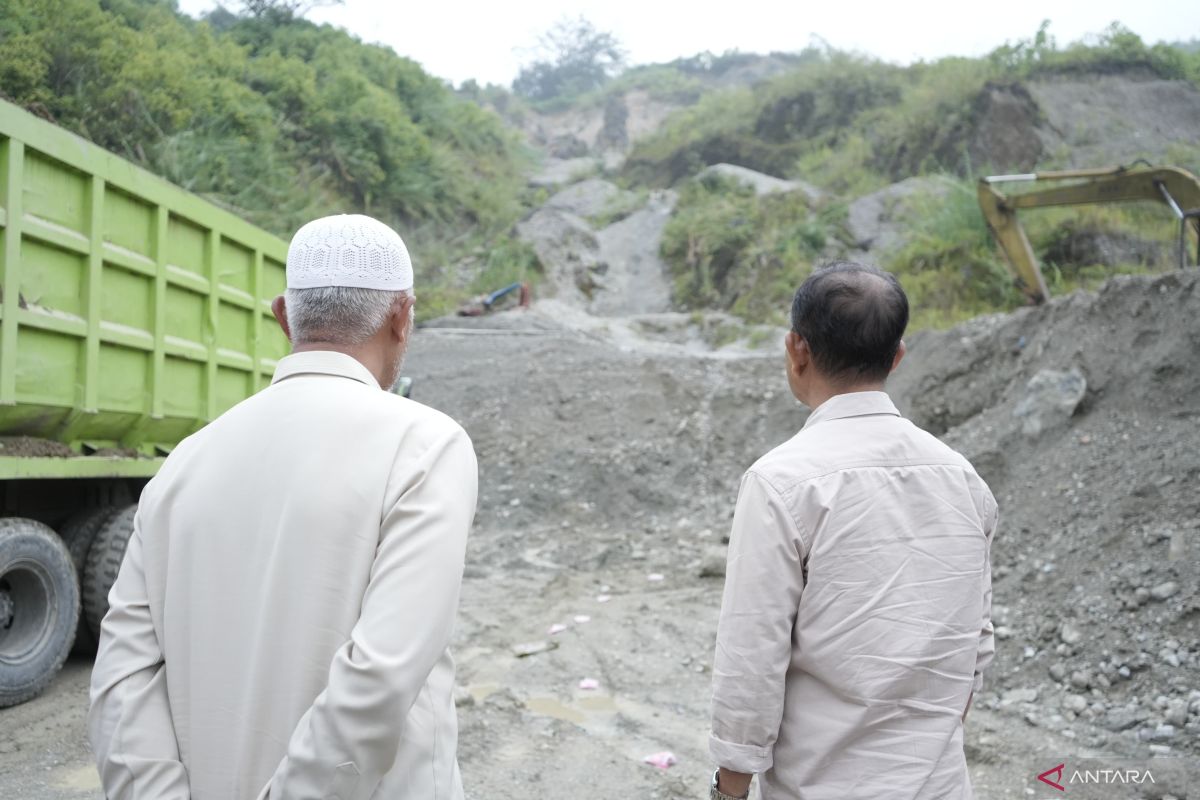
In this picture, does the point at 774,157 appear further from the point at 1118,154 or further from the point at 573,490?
the point at 573,490

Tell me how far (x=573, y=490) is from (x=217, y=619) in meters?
8.00

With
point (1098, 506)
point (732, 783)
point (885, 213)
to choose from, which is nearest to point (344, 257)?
point (732, 783)

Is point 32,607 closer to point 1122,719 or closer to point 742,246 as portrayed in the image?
point 1122,719

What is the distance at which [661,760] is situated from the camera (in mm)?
4137

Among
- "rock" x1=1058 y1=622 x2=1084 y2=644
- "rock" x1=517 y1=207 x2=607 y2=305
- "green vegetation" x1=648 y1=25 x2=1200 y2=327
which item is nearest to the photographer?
"rock" x1=1058 y1=622 x2=1084 y2=644

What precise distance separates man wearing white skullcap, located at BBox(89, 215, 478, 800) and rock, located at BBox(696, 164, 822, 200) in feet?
70.5

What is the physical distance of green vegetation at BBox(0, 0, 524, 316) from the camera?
8430 mm

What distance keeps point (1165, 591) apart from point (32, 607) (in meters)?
5.64

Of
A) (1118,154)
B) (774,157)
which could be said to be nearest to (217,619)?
(1118,154)

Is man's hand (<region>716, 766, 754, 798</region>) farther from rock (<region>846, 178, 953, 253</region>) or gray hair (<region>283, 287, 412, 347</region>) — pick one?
rock (<region>846, 178, 953, 253</region>)

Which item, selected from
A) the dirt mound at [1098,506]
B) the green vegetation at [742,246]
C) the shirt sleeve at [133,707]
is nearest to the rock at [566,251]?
the green vegetation at [742,246]

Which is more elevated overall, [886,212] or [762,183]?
[762,183]

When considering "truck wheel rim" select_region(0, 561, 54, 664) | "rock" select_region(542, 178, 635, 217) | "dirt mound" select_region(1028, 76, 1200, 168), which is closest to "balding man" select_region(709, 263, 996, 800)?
"truck wheel rim" select_region(0, 561, 54, 664)

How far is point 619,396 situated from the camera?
1116 cm
